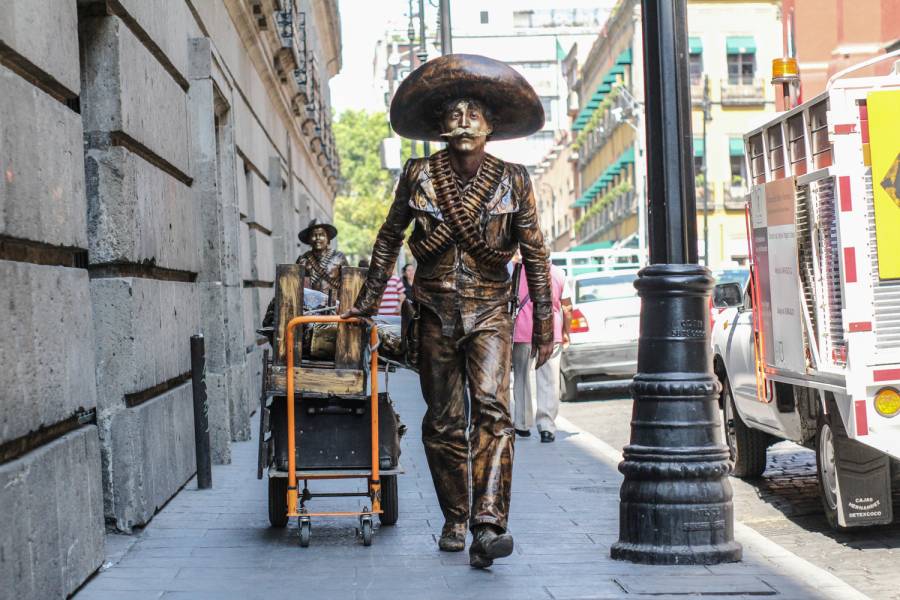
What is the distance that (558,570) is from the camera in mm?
6496

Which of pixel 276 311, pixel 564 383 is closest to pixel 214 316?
pixel 276 311

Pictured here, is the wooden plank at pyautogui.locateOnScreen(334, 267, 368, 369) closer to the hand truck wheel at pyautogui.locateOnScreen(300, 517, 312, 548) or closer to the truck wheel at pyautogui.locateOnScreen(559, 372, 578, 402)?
the hand truck wheel at pyautogui.locateOnScreen(300, 517, 312, 548)

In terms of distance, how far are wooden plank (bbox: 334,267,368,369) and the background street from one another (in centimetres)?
253

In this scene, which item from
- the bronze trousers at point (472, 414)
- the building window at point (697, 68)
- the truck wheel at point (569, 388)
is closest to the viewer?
the bronze trousers at point (472, 414)

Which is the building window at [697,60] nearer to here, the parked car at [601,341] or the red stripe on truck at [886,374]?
the parked car at [601,341]

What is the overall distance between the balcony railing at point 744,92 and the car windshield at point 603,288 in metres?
43.1

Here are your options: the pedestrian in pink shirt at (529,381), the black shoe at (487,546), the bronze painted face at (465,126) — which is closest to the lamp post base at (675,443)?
the black shoe at (487,546)

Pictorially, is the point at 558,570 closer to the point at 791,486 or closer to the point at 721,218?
the point at 791,486

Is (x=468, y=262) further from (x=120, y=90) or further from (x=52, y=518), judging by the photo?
(x=52, y=518)

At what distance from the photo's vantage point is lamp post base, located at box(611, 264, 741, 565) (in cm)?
659

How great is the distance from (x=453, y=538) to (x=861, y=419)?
2134mm

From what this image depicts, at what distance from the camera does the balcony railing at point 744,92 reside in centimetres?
6144

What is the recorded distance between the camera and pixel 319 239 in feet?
43.1

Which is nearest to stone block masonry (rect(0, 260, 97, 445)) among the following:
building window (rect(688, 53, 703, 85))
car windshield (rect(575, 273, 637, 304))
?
car windshield (rect(575, 273, 637, 304))
